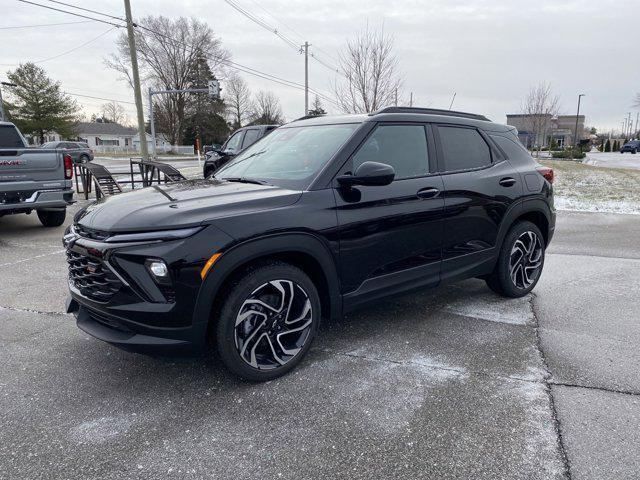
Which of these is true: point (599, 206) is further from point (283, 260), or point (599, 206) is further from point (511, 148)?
point (283, 260)

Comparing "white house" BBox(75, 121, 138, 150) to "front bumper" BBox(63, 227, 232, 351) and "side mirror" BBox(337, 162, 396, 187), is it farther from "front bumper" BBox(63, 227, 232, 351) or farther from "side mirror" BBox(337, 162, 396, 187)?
"side mirror" BBox(337, 162, 396, 187)

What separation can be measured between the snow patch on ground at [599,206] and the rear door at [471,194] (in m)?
7.58

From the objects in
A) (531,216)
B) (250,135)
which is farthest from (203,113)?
(531,216)

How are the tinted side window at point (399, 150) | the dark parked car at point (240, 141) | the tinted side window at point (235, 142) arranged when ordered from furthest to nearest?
the tinted side window at point (235, 142)
the dark parked car at point (240, 141)
the tinted side window at point (399, 150)

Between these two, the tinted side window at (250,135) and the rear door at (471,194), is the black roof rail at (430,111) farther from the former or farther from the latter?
the tinted side window at (250,135)

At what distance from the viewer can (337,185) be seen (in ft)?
10.7

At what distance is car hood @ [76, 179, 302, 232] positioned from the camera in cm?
269

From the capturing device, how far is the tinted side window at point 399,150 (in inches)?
139

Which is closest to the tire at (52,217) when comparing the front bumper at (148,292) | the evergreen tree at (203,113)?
Answer: the front bumper at (148,292)

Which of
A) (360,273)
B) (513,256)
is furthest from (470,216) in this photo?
(360,273)

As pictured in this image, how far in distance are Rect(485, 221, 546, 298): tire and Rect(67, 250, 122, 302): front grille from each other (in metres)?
3.45

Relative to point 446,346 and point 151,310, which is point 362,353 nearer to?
point 446,346

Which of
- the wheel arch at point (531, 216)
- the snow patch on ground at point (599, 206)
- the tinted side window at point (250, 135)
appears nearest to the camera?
the wheel arch at point (531, 216)

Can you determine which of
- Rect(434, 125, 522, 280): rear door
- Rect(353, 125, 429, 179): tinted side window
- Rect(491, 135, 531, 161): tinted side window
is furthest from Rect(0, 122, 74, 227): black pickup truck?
Rect(491, 135, 531, 161): tinted side window
